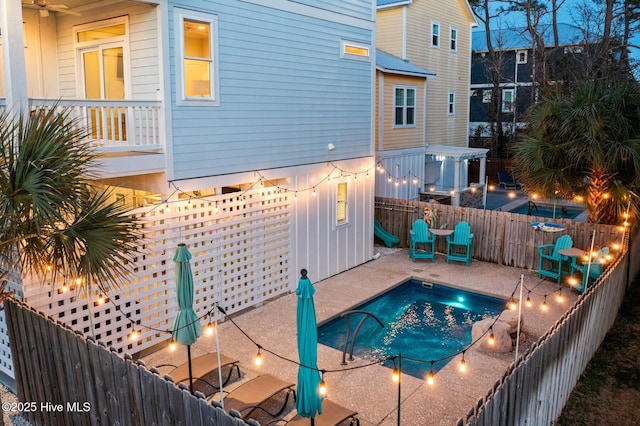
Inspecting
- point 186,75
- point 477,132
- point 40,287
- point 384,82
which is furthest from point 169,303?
point 477,132

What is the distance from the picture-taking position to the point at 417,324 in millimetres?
11227

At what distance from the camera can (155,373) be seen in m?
5.32

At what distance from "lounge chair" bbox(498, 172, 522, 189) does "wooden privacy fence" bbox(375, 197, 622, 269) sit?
13.9m

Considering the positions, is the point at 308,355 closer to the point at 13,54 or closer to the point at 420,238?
the point at 13,54

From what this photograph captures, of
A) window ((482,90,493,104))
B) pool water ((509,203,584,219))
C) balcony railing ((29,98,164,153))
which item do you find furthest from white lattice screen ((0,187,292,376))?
window ((482,90,493,104))

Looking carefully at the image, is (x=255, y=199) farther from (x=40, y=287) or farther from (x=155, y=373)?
(x=155, y=373)

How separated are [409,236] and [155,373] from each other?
1180 centimetres

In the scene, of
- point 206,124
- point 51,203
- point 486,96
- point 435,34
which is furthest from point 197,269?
point 486,96

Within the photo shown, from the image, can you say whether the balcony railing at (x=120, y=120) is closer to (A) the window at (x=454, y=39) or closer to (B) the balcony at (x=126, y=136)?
(B) the balcony at (x=126, y=136)

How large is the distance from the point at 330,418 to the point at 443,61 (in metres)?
20.6

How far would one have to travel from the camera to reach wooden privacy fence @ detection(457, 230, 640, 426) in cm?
498

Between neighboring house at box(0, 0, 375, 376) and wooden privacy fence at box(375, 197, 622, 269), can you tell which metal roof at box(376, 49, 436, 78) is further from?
wooden privacy fence at box(375, 197, 622, 269)

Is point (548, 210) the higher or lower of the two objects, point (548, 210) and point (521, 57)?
the lower

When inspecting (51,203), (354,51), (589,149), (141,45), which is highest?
(354,51)
